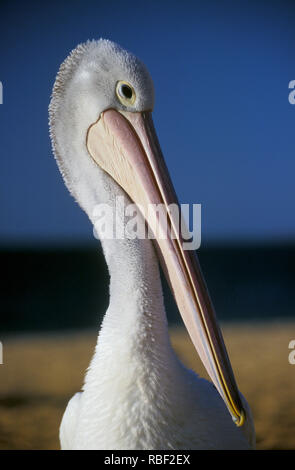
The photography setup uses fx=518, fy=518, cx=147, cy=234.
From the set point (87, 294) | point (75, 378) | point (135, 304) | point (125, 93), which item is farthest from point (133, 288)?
point (87, 294)

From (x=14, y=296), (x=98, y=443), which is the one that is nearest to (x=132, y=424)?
(x=98, y=443)

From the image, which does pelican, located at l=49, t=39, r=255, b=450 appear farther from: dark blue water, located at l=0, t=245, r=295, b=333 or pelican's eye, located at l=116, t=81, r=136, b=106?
dark blue water, located at l=0, t=245, r=295, b=333

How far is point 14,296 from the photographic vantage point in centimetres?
1203

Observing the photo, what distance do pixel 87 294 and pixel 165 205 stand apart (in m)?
10.7

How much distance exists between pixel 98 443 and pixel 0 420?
9.74 feet

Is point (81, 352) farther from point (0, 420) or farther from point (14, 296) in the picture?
point (14, 296)

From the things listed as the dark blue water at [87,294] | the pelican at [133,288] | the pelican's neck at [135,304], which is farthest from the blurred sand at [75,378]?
the pelican's neck at [135,304]

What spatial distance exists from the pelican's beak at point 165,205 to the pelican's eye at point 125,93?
0.04 m

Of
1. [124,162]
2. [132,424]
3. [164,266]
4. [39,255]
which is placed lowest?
[132,424]

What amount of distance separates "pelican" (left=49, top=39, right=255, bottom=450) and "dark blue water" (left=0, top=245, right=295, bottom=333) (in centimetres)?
676

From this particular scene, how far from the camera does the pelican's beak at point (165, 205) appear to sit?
1.53m

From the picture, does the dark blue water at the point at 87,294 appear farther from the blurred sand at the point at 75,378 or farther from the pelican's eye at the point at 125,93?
the pelican's eye at the point at 125,93

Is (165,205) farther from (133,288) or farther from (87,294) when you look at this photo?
(87,294)

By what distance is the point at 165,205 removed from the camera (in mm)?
1633
